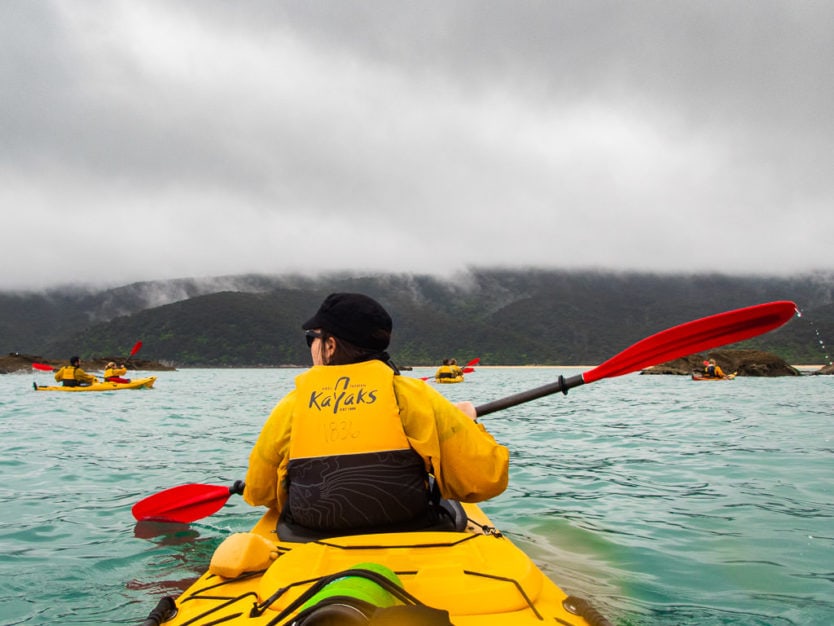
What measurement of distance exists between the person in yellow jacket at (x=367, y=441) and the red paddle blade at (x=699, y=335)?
2150 millimetres

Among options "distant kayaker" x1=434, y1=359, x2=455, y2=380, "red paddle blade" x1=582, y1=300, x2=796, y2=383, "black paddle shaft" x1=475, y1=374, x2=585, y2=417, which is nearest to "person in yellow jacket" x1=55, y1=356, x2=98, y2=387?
"distant kayaker" x1=434, y1=359, x2=455, y2=380

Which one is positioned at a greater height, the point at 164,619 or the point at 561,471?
the point at 164,619

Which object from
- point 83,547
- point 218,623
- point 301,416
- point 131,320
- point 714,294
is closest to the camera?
point 218,623

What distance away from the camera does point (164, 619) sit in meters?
2.29

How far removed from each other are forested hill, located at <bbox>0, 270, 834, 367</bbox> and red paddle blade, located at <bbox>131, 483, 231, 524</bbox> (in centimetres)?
8761

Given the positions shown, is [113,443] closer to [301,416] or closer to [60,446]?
[60,446]

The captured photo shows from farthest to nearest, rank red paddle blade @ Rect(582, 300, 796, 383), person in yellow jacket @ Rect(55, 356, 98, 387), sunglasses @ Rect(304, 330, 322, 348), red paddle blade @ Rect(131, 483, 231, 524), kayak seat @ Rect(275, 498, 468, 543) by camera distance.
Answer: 1. person in yellow jacket @ Rect(55, 356, 98, 387)
2. red paddle blade @ Rect(131, 483, 231, 524)
3. red paddle blade @ Rect(582, 300, 796, 383)
4. sunglasses @ Rect(304, 330, 322, 348)
5. kayak seat @ Rect(275, 498, 468, 543)

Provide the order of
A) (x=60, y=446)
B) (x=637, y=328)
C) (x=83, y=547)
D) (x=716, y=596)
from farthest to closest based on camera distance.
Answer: (x=637, y=328)
(x=60, y=446)
(x=83, y=547)
(x=716, y=596)

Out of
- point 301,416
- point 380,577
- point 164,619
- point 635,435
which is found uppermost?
point 301,416

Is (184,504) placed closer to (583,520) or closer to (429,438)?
(429,438)

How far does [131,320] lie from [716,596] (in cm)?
12576

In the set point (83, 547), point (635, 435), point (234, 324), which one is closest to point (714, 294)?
point (234, 324)

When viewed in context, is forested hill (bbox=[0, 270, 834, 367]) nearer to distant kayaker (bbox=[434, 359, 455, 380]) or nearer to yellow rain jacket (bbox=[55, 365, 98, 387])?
distant kayaker (bbox=[434, 359, 455, 380])

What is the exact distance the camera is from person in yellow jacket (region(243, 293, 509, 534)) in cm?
277
